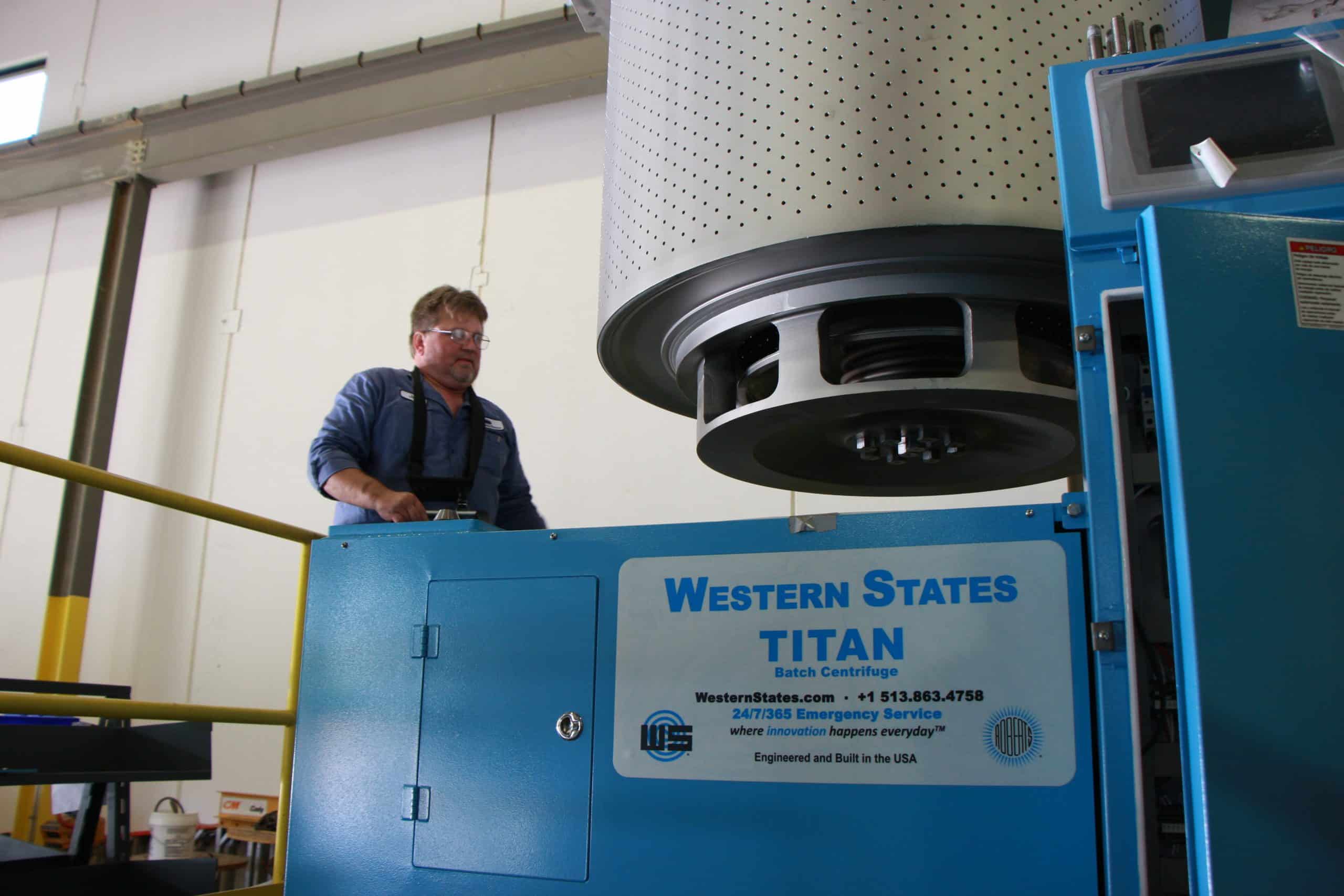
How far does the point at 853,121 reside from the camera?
4.48ft

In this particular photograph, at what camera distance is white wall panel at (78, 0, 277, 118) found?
498 cm

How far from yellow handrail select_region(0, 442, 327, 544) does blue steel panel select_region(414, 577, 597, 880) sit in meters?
0.47

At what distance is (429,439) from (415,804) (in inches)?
40.2

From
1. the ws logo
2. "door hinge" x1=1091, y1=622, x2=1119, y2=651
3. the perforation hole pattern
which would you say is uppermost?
the perforation hole pattern

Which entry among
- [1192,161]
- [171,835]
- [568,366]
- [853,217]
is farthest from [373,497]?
[171,835]

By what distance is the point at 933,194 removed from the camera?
1328mm

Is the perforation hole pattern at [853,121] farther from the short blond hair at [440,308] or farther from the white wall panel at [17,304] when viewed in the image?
the white wall panel at [17,304]

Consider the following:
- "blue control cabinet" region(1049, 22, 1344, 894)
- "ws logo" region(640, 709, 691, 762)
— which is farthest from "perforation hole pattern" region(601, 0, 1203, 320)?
"ws logo" region(640, 709, 691, 762)

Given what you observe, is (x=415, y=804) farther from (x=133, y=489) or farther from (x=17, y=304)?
(x=17, y=304)

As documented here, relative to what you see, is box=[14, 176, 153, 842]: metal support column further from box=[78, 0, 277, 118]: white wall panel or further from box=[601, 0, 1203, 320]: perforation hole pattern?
box=[601, 0, 1203, 320]: perforation hole pattern

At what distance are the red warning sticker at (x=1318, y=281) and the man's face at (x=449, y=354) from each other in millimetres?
1948

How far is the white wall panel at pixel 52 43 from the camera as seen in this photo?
544 centimetres

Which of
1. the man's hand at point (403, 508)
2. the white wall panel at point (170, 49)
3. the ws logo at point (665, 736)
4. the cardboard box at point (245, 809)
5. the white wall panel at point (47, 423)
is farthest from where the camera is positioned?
the white wall panel at point (170, 49)

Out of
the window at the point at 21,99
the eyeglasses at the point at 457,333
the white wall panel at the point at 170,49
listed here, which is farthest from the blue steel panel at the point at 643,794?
the window at the point at 21,99
